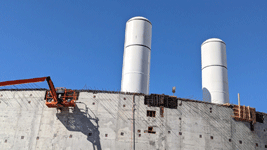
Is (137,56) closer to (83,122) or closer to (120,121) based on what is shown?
(120,121)

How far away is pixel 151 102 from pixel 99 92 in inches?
223

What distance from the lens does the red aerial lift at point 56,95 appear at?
85.5ft

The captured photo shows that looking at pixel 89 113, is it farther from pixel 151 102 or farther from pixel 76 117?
pixel 151 102

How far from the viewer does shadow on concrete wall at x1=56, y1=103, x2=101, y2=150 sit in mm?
26067

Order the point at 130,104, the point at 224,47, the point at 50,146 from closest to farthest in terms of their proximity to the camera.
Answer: the point at 50,146 < the point at 130,104 < the point at 224,47

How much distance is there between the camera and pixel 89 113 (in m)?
27.1

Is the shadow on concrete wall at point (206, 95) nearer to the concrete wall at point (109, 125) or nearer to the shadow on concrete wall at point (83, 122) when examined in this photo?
the concrete wall at point (109, 125)

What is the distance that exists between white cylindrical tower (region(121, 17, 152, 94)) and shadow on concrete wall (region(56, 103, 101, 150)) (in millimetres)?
5911

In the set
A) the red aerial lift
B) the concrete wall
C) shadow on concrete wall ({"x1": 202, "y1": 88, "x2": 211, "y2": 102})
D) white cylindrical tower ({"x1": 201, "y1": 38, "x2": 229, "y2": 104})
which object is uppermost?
white cylindrical tower ({"x1": 201, "y1": 38, "x2": 229, "y2": 104})

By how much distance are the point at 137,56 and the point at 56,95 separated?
10797 mm

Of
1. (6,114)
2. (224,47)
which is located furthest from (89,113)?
(224,47)

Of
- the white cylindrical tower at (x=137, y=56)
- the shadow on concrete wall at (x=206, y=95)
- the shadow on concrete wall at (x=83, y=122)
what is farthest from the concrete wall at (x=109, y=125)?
the shadow on concrete wall at (x=206, y=95)

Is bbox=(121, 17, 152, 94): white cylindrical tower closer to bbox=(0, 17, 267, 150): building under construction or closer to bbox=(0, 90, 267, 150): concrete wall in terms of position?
bbox=(0, 17, 267, 150): building under construction

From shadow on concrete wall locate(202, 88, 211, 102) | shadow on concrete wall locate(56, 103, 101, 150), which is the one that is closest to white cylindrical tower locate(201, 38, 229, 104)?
shadow on concrete wall locate(202, 88, 211, 102)
